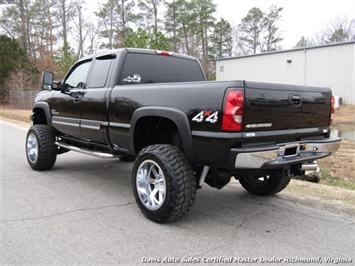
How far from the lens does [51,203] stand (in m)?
4.69

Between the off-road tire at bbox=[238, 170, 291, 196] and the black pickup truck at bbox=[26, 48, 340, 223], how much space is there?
2 centimetres

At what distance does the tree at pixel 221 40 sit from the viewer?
47594mm

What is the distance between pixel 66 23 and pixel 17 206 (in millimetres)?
44840

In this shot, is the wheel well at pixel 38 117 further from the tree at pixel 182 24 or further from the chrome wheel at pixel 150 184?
the tree at pixel 182 24

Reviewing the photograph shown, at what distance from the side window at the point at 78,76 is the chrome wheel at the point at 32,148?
1.32 metres

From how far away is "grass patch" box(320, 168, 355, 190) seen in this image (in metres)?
5.63

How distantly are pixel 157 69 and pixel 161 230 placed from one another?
8.33ft

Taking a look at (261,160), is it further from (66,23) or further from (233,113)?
(66,23)

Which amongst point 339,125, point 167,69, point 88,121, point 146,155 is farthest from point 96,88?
point 339,125

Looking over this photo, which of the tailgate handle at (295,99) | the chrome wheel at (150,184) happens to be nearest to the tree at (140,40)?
the chrome wheel at (150,184)

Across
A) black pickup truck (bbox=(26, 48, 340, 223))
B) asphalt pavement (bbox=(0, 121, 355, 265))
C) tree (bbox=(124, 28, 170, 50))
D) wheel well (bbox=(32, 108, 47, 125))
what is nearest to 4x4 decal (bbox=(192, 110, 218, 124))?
black pickup truck (bbox=(26, 48, 340, 223))

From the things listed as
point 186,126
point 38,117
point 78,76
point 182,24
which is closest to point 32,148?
point 38,117

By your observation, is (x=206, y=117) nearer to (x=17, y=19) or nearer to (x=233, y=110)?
(x=233, y=110)

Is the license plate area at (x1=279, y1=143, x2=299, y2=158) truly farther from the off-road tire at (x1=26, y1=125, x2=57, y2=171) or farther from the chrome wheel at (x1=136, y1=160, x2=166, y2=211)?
the off-road tire at (x1=26, y1=125, x2=57, y2=171)
